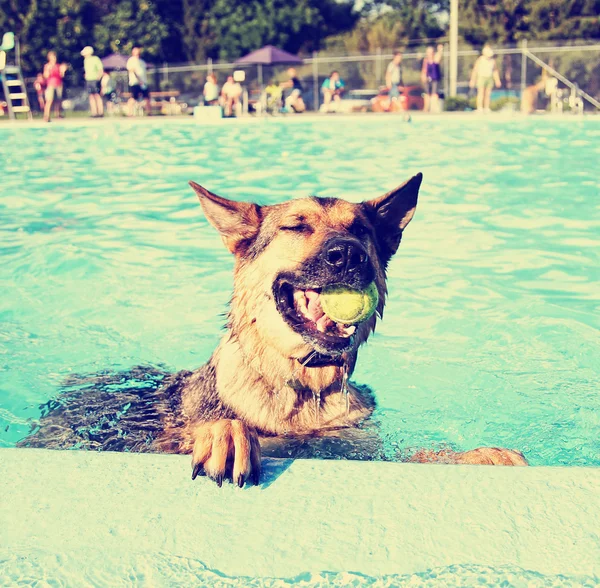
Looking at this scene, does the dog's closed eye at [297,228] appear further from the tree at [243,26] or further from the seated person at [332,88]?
the tree at [243,26]

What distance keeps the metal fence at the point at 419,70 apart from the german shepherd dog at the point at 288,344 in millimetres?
26739

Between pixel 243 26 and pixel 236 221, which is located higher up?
pixel 243 26

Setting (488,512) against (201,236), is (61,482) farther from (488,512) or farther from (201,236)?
(201,236)

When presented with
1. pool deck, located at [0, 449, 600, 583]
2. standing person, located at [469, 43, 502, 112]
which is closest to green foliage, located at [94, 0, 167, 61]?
standing person, located at [469, 43, 502, 112]

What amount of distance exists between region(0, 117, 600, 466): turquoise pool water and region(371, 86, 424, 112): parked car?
43.2ft

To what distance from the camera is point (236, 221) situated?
401 cm

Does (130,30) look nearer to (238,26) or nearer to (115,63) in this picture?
(238,26)

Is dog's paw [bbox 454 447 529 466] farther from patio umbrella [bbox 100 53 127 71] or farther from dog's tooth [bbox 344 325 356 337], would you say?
patio umbrella [bbox 100 53 127 71]

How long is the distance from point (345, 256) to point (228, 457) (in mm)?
1162

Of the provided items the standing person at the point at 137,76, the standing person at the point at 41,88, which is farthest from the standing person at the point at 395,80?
the standing person at the point at 41,88

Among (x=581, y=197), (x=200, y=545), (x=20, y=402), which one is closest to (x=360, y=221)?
(x=200, y=545)

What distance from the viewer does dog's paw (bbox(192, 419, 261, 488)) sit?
2447 millimetres

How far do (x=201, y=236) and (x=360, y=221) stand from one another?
6233mm

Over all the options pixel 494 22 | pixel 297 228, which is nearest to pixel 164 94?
pixel 494 22
